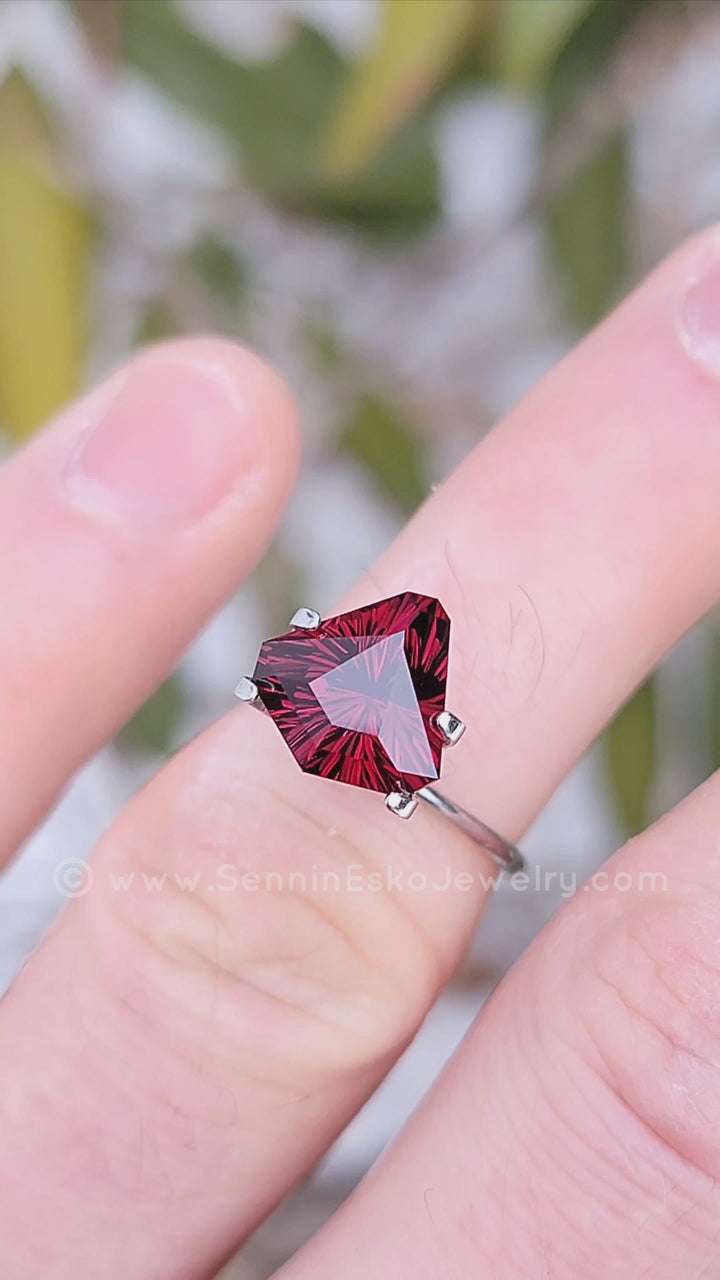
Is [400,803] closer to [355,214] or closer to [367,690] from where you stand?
[367,690]

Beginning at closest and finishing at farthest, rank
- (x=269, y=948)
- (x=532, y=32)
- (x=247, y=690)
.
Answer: (x=247, y=690)
(x=269, y=948)
(x=532, y=32)

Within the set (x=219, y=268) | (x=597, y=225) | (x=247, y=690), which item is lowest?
(x=247, y=690)

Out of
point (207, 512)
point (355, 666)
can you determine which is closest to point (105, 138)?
point (207, 512)

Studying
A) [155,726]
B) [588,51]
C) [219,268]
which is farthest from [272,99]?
[155,726]

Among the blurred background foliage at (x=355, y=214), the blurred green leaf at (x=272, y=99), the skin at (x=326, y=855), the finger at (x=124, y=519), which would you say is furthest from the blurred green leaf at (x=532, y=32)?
the finger at (x=124, y=519)

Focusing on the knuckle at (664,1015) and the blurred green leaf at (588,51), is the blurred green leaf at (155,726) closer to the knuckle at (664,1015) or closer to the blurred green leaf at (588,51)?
the knuckle at (664,1015)

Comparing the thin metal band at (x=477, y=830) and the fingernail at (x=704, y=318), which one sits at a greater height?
the fingernail at (x=704, y=318)
